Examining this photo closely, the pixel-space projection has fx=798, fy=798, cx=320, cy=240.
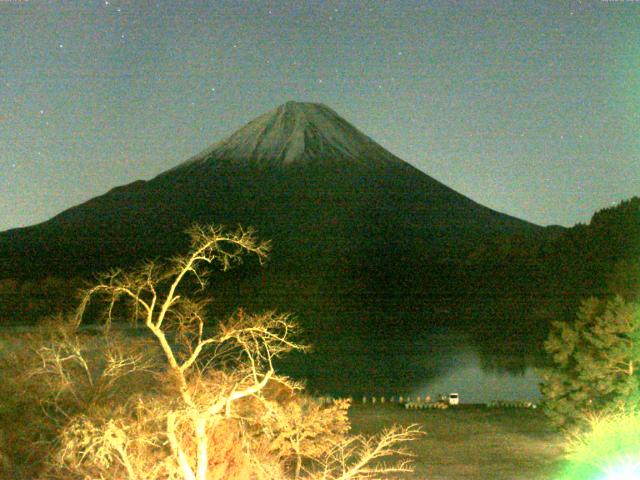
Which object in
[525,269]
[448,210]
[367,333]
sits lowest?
[367,333]

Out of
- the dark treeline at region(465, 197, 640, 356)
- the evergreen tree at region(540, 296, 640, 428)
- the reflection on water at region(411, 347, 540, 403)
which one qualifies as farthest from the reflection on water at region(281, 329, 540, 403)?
the evergreen tree at region(540, 296, 640, 428)

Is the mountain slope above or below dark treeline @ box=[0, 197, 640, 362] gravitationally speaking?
above

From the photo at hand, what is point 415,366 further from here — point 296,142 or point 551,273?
point 296,142

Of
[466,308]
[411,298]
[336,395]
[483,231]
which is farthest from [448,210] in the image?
[336,395]

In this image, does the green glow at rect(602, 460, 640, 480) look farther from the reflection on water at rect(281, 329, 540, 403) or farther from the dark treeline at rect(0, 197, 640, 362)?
the dark treeline at rect(0, 197, 640, 362)

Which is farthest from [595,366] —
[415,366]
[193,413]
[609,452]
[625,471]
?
[415,366]

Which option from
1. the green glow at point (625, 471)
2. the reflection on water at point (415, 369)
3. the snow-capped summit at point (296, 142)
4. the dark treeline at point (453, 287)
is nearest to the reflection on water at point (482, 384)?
the reflection on water at point (415, 369)

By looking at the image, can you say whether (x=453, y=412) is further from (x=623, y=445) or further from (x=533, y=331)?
(x=533, y=331)
